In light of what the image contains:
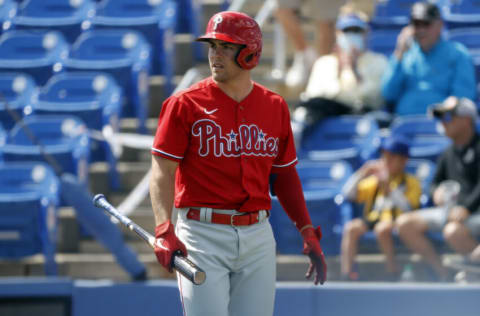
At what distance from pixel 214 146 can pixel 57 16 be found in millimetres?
6056

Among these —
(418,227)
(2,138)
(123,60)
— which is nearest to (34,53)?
(123,60)

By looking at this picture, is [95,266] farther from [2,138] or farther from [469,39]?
[469,39]

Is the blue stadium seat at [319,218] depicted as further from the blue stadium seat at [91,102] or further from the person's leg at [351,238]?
the blue stadium seat at [91,102]

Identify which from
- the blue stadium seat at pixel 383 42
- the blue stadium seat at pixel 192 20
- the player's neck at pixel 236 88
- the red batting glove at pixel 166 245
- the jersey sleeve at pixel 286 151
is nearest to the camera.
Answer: the red batting glove at pixel 166 245

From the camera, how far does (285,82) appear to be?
749 cm

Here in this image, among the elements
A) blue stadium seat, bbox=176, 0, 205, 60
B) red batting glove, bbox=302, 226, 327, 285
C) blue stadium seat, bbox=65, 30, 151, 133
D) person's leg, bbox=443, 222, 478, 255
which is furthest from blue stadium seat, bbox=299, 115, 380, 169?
red batting glove, bbox=302, 226, 327, 285

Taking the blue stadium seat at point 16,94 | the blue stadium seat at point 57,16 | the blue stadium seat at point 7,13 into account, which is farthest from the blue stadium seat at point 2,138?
the blue stadium seat at point 7,13

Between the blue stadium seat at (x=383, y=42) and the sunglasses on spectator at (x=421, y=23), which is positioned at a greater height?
the sunglasses on spectator at (x=421, y=23)

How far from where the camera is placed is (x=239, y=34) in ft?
10.4

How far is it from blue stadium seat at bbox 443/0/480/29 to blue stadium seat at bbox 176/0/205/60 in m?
2.32

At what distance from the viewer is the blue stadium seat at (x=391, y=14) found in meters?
8.05

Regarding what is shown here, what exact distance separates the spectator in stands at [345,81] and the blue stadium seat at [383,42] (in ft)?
2.16

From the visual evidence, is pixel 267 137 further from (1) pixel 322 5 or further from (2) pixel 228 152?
(1) pixel 322 5

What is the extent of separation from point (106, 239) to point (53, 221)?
3.62ft
